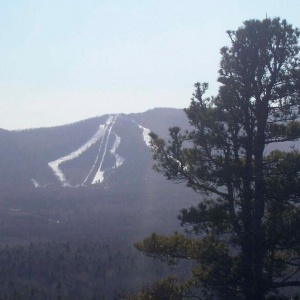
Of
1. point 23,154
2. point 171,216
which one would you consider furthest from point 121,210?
point 23,154

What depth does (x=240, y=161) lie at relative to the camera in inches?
604

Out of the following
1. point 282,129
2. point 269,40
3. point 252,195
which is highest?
point 269,40

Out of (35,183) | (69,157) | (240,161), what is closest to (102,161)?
(69,157)

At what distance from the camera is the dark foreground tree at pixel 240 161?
47.4 feet

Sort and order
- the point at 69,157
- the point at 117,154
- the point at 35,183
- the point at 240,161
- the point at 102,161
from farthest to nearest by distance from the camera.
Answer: the point at 69,157, the point at 117,154, the point at 102,161, the point at 35,183, the point at 240,161

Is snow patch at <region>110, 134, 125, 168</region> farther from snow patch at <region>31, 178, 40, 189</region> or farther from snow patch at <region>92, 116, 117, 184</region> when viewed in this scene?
snow patch at <region>31, 178, 40, 189</region>

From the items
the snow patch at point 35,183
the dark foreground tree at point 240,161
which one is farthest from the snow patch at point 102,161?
the dark foreground tree at point 240,161

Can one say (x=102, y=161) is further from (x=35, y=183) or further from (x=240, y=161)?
(x=240, y=161)

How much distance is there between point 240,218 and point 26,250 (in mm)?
23641

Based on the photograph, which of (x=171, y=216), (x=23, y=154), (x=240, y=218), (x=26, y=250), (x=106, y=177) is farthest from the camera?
(x=23, y=154)

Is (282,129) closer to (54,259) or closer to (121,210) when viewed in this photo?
(54,259)

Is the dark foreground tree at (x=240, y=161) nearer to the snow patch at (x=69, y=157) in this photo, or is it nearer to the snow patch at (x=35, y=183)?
the snow patch at (x=69, y=157)

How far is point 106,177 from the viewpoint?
218ft

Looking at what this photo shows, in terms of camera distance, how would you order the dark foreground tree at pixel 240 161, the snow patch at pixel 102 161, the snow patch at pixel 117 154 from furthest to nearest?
the snow patch at pixel 117 154 → the snow patch at pixel 102 161 → the dark foreground tree at pixel 240 161
